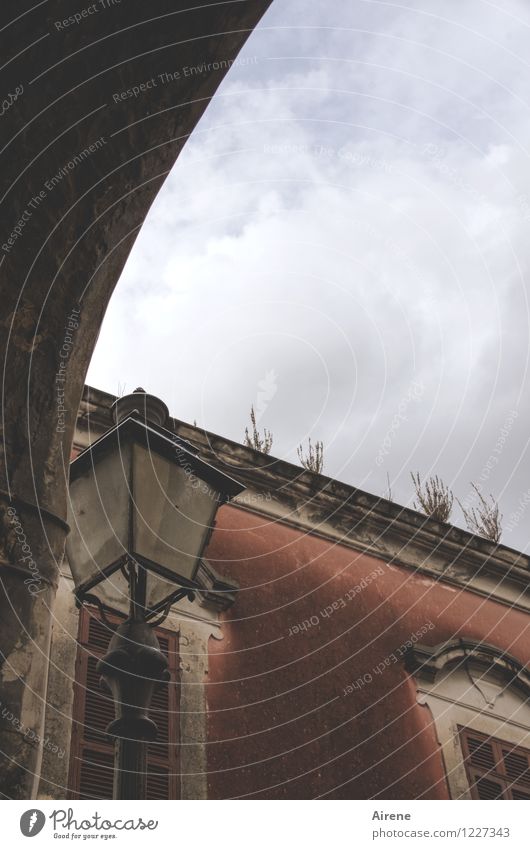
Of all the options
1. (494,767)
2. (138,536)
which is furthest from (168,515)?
(494,767)

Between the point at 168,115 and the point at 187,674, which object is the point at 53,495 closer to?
the point at 168,115

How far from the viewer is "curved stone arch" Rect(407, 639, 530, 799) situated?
792cm

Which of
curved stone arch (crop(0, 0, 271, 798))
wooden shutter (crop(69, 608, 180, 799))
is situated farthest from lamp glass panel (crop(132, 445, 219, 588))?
wooden shutter (crop(69, 608, 180, 799))

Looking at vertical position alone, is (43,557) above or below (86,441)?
below

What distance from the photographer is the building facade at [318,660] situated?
6387mm

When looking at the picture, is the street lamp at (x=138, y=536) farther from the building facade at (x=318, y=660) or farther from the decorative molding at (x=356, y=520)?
the decorative molding at (x=356, y=520)

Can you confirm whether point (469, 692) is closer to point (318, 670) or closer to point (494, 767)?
point (494, 767)

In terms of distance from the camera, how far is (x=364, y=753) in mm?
7266

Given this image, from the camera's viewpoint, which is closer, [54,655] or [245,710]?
[54,655]

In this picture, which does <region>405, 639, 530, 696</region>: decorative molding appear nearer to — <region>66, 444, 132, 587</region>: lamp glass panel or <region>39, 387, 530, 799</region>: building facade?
<region>39, 387, 530, 799</region>: building facade
